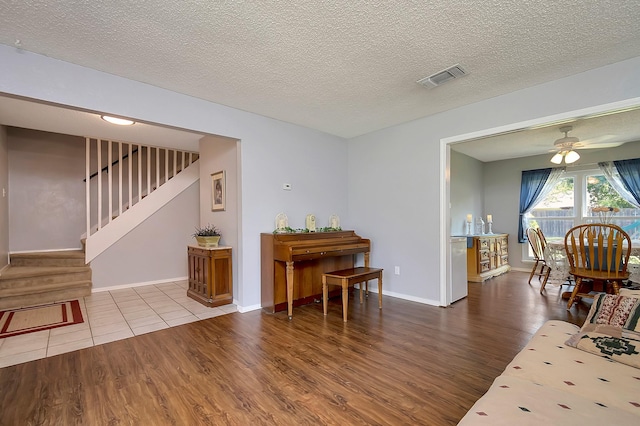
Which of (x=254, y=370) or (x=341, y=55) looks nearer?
(x=254, y=370)

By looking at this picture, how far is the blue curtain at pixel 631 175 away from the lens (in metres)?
5.10

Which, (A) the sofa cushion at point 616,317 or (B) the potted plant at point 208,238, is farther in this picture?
(B) the potted plant at point 208,238

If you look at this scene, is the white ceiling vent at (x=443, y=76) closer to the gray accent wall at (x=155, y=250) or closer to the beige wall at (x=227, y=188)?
the beige wall at (x=227, y=188)

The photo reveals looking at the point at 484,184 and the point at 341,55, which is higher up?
the point at 341,55

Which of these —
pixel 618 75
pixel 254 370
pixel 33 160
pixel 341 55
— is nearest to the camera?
pixel 254 370

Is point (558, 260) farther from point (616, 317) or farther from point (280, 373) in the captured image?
point (280, 373)

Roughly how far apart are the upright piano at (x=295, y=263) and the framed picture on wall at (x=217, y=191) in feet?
3.04

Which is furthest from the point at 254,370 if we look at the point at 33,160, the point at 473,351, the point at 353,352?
the point at 33,160

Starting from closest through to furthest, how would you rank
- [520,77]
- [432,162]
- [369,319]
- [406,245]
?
[520,77] → [369,319] → [432,162] → [406,245]

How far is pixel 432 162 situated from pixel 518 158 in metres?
4.02

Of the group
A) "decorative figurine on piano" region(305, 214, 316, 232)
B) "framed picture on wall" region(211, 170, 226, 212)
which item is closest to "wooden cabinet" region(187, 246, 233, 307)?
"framed picture on wall" region(211, 170, 226, 212)

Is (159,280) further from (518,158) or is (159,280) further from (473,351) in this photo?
(518,158)

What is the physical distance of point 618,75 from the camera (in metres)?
2.59

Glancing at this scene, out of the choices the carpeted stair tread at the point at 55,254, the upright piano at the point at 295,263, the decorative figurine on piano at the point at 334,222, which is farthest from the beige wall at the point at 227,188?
the carpeted stair tread at the point at 55,254
